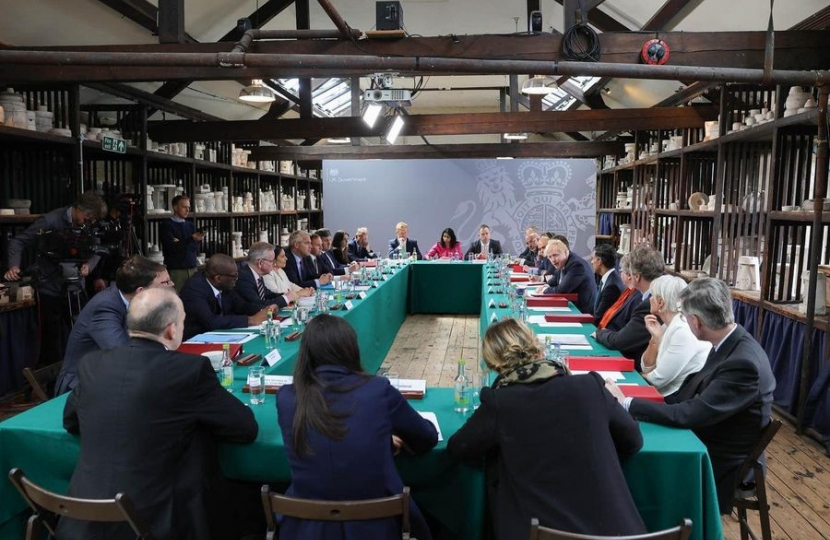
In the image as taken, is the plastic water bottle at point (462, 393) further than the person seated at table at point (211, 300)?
No

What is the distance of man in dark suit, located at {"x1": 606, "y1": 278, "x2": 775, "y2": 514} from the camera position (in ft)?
7.61

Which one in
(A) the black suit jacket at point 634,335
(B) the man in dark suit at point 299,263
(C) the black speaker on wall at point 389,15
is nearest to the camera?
(A) the black suit jacket at point 634,335

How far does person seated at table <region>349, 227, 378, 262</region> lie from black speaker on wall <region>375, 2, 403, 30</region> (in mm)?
5140

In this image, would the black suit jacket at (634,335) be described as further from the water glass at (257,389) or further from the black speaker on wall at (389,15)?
the black speaker on wall at (389,15)

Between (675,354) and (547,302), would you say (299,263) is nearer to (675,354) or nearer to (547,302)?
(547,302)

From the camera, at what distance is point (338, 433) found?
1888 mm

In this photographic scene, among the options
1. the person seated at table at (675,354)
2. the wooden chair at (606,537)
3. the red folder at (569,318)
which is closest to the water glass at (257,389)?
the wooden chair at (606,537)

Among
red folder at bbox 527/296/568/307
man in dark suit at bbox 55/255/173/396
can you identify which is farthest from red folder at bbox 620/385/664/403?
red folder at bbox 527/296/568/307

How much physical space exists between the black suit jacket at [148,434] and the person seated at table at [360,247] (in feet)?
24.0

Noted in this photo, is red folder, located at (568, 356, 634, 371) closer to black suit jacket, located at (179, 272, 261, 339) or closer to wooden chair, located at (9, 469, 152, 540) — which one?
wooden chair, located at (9, 469, 152, 540)

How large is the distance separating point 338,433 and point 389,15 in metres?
3.43

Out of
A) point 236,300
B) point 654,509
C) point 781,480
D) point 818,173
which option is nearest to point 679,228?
point 818,173

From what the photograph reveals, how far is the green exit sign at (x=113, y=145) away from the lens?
19.5 feet

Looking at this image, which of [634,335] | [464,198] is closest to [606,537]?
[634,335]
